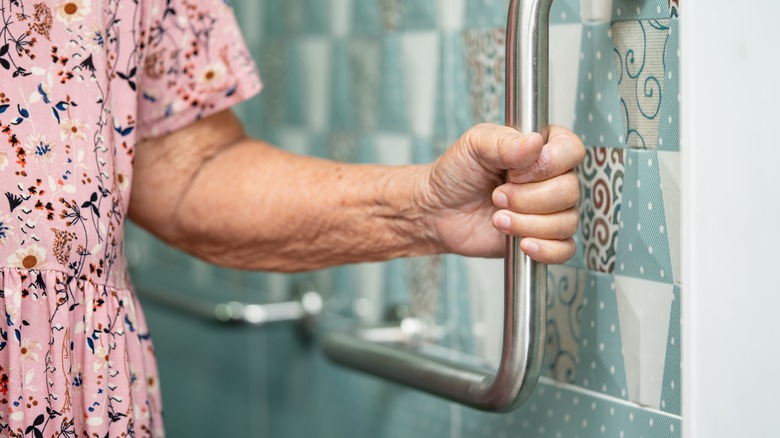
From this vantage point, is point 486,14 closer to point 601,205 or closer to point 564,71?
point 564,71

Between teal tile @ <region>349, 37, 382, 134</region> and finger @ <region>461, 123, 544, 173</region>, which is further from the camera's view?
teal tile @ <region>349, 37, 382, 134</region>

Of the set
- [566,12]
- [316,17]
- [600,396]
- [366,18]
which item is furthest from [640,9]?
[316,17]

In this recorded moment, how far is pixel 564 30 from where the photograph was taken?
82 centimetres

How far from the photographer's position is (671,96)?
0.71 m

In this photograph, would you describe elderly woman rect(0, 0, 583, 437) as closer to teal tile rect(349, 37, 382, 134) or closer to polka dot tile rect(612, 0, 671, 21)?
polka dot tile rect(612, 0, 671, 21)

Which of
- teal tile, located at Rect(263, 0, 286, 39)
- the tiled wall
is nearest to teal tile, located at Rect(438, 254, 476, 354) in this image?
the tiled wall

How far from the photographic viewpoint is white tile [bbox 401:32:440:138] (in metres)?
1.08

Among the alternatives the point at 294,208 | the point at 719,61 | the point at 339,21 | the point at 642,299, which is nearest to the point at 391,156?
the point at 339,21

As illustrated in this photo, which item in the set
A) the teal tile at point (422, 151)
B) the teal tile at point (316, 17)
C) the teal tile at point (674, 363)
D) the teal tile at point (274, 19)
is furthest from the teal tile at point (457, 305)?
the teal tile at point (274, 19)

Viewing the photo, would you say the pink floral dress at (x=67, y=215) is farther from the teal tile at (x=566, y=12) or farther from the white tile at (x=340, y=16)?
the white tile at (x=340, y=16)

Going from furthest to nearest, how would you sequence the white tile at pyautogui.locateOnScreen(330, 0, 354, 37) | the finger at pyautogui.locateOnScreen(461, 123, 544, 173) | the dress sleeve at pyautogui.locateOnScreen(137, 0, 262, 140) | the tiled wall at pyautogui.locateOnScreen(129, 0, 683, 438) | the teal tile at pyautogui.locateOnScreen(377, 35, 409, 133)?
1. the white tile at pyautogui.locateOnScreen(330, 0, 354, 37)
2. the teal tile at pyautogui.locateOnScreen(377, 35, 409, 133)
3. the dress sleeve at pyautogui.locateOnScreen(137, 0, 262, 140)
4. the tiled wall at pyautogui.locateOnScreen(129, 0, 683, 438)
5. the finger at pyautogui.locateOnScreen(461, 123, 544, 173)

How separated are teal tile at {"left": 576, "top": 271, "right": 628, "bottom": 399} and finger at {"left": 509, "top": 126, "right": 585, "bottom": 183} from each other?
0.16 metres

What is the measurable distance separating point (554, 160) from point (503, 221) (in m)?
0.06

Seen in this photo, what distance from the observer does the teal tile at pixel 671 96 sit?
0.70 meters
